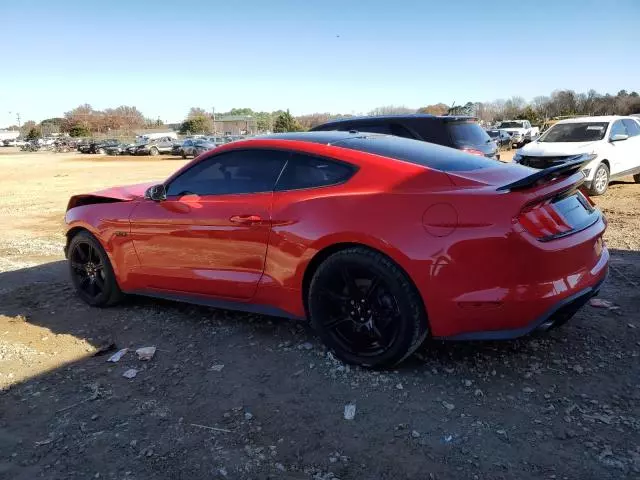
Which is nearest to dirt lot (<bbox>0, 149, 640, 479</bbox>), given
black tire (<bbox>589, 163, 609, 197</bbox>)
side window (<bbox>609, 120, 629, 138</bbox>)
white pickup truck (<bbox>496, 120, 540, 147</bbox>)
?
black tire (<bbox>589, 163, 609, 197</bbox>)

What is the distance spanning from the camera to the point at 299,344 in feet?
12.8

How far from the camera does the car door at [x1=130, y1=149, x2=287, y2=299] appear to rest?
3.78 metres

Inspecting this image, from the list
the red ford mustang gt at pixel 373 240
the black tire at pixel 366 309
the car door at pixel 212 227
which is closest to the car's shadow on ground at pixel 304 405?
the black tire at pixel 366 309

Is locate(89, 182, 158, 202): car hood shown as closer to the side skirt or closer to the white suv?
the side skirt

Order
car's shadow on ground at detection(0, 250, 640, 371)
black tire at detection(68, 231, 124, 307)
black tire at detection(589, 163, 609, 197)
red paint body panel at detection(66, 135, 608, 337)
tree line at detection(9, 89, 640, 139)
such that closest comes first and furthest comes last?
1. red paint body panel at detection(66, 135, 608, 337)
2. car's shadow on ground at detection(0, 250, 640, 371)
3. black tire at detection(68, 231, 124, 307)
4. black tire at detection(589, 163, 609, 197)
5. tree line at detection(9, 89, 640, 139)

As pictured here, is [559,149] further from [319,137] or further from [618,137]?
[319,137]

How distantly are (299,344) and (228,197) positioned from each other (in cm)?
120

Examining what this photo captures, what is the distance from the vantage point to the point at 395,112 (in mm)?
60125

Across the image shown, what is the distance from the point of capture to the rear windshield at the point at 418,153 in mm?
3500

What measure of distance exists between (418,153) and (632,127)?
1050 cm

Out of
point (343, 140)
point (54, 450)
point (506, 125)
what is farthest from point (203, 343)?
point (506, 125)

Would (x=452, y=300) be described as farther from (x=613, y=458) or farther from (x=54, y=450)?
Answer: (x=54, y=450)


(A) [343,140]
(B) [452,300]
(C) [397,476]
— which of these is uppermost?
(A) [343,140]

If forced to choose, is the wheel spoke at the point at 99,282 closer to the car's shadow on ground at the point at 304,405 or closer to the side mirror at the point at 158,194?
the car's shadow on ground at the point at 304,405
